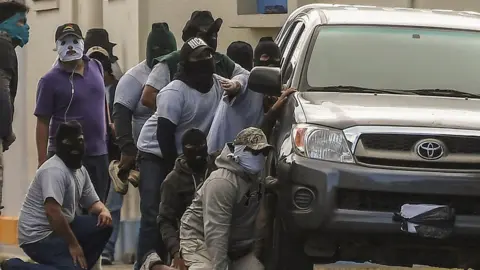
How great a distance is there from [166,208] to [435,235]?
1848mm

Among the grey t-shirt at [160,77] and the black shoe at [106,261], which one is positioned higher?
the grey t-shirt at [160,77]

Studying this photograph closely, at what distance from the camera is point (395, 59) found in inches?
356

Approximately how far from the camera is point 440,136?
7941 millimetres

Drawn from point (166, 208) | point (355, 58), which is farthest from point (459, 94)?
point (166, 208)

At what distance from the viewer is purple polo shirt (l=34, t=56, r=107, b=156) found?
10000 millimetres

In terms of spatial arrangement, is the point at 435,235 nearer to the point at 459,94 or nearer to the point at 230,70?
the point at 459,94

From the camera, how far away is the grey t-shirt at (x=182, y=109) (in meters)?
9.43

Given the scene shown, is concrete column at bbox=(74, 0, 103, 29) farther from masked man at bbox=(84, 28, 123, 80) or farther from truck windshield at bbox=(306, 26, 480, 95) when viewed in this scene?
truck windshield at bbox=(306, 26, 480, 95)

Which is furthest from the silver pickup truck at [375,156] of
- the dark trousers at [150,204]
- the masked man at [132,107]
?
the masked man at [132,107]

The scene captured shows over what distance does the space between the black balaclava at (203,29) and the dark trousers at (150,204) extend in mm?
1032

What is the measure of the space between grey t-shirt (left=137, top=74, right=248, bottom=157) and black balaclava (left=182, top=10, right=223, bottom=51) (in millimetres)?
655

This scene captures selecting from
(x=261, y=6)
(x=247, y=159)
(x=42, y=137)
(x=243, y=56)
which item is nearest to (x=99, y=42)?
(x=243, y=56)

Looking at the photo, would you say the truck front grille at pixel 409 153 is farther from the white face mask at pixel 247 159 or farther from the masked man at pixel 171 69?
the masked man at pixel 171 69

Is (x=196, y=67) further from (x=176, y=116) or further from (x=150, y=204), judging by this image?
(x=150, y=204)
